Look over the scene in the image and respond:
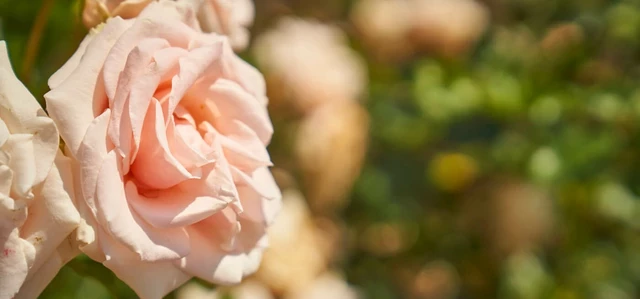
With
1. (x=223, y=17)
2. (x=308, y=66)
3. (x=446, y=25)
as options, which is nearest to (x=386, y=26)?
(x=446, y=25)

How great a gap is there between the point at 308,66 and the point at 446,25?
0.27 m

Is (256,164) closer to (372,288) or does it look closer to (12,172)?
(12,172)

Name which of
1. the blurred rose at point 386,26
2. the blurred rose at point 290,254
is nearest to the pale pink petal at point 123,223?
the blurred rose at point 290,254

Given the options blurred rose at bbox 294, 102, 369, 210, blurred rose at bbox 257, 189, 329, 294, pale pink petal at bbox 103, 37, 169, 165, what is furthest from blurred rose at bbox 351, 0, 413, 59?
pale pink petal at bbox 103, 37, 169, 165

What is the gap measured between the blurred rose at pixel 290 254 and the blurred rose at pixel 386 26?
1.11 feet

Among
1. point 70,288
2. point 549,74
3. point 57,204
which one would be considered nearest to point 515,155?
point 549,74

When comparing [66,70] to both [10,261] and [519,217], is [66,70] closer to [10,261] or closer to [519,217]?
[10,261]

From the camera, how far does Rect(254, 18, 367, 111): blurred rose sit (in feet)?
2.57

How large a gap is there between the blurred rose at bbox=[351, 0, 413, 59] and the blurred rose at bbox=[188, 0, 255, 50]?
624 millimetres

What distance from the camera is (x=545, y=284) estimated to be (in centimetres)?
93

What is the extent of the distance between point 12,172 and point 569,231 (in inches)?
35.5

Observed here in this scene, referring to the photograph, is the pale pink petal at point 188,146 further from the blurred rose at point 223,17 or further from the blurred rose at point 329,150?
the blurred rose at point 329,150

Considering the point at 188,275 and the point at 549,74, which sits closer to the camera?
the point at 188,275

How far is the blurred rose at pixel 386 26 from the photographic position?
97 centimetres
